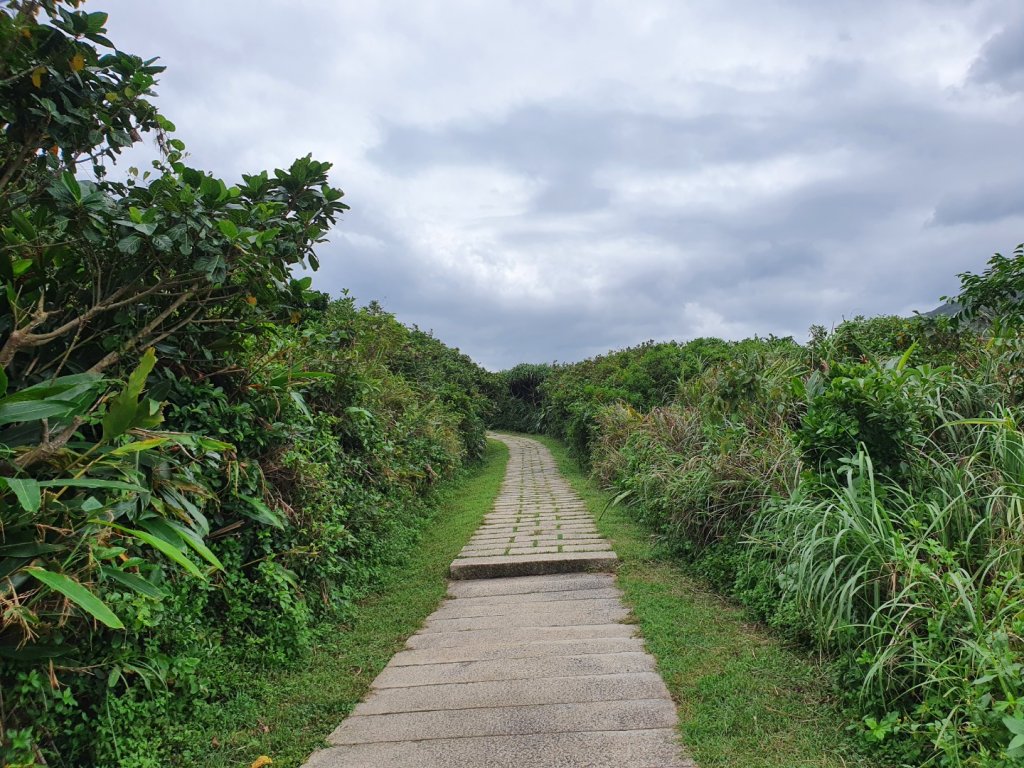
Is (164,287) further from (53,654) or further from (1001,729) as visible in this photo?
(1001,729)

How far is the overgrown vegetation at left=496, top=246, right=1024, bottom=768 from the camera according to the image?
2.23m

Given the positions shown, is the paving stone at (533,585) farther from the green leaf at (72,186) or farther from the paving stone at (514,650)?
the green leaf at (72,186)

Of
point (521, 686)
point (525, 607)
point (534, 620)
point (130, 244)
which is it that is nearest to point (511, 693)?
point (521, 686)

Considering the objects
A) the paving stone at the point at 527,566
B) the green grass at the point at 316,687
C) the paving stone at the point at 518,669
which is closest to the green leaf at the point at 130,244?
the green grass at the point at 316,687

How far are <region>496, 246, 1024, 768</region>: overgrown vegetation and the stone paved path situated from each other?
77cm

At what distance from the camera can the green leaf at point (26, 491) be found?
1830mm

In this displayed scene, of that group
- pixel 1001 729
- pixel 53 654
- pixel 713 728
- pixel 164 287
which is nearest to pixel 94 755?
pixel 53 654

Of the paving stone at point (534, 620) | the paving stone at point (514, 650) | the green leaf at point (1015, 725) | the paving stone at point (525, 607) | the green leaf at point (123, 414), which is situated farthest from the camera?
Answer: the paving stone at point (525, 607)

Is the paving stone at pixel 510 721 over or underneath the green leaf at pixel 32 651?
underneath

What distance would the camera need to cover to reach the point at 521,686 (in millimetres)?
2924

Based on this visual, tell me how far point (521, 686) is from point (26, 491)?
2066 millimetres

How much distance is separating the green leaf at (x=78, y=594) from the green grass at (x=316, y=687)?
855 millimetres

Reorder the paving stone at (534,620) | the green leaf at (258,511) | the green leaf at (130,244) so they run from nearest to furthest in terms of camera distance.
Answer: the green leaf at (130,244) < the green leaf at (258,511) < the paving stone at (534,620)

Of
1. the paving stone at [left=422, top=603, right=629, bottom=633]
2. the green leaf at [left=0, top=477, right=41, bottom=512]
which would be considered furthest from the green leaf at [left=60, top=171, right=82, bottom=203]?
the paving stone at [left=422, top=603, right=629, bottom=633]
